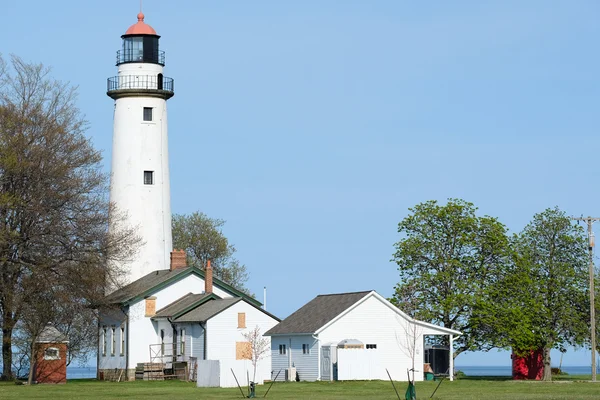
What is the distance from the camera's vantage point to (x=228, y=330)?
59.0 m

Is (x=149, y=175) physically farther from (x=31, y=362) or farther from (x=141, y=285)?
(x=31, y=362)

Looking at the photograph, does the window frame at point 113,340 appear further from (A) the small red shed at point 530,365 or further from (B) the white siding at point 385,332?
(A) the small red shed at point 530,365

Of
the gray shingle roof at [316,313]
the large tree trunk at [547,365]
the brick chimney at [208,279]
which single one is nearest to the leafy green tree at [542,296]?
the large tree trunk at [547,365]

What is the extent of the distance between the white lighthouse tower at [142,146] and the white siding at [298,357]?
37.2ft

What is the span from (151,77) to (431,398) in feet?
112

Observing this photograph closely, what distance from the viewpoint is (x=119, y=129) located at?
6650 cm

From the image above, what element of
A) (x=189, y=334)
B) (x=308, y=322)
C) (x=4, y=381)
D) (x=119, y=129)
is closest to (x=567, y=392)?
(x=308, y=322)

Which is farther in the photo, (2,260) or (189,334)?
(189,334)

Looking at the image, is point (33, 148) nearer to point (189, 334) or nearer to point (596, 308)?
point (189, 334)

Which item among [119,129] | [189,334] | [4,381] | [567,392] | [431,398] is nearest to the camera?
[431,398]

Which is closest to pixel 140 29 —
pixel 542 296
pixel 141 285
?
pixel 141 285

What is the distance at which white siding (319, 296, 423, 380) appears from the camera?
56.4 metres

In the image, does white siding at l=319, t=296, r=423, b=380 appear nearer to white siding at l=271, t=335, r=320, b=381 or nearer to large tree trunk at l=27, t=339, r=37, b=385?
white siding at l=271, t=335, r=320, b=381

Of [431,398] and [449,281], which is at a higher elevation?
[449,281]
